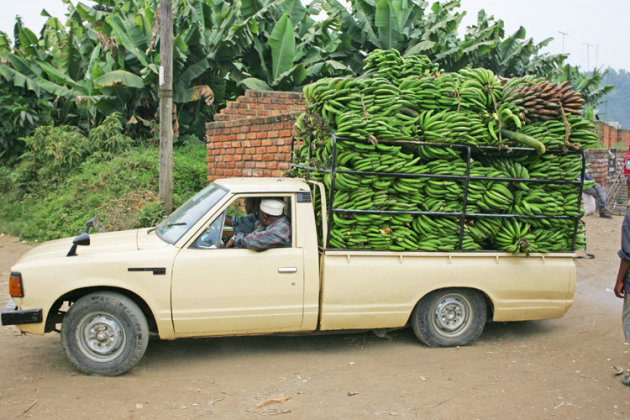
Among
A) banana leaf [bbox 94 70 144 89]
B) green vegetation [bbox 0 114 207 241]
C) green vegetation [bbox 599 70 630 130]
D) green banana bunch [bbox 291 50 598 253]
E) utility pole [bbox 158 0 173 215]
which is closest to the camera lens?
green banana bunch [bbox 291 50 598 253]

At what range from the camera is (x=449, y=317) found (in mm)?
5395

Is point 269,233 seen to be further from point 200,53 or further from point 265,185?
point 200,53

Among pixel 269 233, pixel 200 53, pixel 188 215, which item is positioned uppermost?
pixel 200 53

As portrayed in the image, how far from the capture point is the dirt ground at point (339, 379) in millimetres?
4023

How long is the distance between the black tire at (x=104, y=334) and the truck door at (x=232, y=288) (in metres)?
0.35

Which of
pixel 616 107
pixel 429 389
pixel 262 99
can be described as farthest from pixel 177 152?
pixel 616 107

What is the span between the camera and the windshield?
15.9 ft

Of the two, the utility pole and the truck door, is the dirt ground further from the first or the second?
the utility pole

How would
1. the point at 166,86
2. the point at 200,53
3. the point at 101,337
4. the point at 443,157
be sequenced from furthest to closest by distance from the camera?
the point at 200,53 < the point at 166,86 < the point at 443,157 < the point at 101,337

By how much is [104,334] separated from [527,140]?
13.9 ft

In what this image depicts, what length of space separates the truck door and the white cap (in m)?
0.23

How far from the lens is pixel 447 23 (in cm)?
1412

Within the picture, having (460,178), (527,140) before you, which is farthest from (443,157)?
(527,140)

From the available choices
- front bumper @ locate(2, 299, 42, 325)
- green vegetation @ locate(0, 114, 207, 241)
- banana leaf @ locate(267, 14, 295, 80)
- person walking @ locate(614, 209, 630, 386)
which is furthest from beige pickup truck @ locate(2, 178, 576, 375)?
banana leaf @ locate(267, 14, 295, 80)
